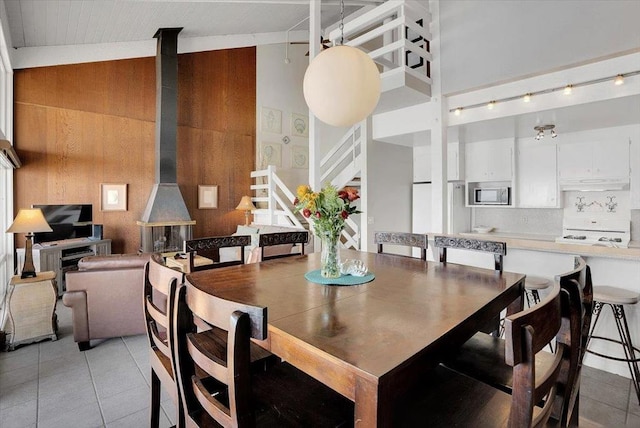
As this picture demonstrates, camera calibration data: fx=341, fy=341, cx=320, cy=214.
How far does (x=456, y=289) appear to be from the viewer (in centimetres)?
172

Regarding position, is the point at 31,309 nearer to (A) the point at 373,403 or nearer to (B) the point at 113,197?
(B) the point at 113,197

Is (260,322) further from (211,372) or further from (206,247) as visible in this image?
(206,247)

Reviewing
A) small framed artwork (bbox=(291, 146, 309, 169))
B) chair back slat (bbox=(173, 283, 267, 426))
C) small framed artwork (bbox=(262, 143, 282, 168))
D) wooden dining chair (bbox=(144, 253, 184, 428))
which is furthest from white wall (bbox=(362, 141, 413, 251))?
chair back slat (bbox=(173, 283, 267, 426))

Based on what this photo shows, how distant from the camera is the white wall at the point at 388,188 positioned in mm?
5602

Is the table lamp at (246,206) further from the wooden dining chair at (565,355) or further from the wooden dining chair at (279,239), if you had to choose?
the wooden dining chair at (565,355)

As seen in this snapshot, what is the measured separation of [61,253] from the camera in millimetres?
4773

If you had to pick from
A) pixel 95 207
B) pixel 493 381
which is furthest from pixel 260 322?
pixel 95 207

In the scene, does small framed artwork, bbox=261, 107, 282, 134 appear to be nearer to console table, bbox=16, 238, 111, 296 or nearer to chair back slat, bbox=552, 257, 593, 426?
console table, bbox=16, 238, 111, 296

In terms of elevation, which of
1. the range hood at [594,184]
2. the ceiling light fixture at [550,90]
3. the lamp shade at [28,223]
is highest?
the ceiling light fixture at [550,90]

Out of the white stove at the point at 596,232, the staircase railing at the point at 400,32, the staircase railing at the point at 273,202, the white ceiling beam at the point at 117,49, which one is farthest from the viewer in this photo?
the staircase railing at the point at 273,202

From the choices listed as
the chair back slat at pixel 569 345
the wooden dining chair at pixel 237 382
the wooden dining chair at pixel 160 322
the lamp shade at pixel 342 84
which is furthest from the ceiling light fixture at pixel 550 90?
the wooden dining chair at pixel 160 322

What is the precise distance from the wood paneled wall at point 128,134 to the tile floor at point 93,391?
10.1 ft

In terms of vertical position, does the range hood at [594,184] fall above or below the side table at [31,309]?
above

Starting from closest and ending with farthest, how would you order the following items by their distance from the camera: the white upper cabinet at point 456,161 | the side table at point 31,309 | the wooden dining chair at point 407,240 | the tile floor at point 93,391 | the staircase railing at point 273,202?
the tile floor at point 93,391 < the wooden dining chair at point 407,240 < the side table at point 31,309 < the white upper cabinet at point 456,161 < the staircase railing at point 273,202
